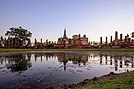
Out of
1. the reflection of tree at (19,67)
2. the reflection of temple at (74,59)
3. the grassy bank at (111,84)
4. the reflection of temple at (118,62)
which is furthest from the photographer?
the reflection of temple at (74,59)

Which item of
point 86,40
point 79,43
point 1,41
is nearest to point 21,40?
point 1,41

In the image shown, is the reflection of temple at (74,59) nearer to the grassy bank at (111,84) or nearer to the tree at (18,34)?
the grassy bank at (111,84)

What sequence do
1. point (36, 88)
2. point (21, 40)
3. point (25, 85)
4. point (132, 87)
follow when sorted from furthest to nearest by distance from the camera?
point (21, 40)
point (25, 85)
point (36, 88)
point (132, 87)

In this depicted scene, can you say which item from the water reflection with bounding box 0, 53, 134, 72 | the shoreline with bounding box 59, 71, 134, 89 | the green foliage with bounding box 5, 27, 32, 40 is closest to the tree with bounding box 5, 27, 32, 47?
the green foliage with bounding box 5, 27, 32, 40

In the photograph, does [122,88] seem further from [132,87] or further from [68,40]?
[68,40]

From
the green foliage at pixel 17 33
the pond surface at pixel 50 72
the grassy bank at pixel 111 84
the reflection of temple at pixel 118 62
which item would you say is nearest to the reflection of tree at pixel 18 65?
the pond surface at pixel 50 72

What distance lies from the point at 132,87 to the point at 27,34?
433 ft

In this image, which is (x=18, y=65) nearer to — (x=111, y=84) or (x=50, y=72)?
(x=50, y=72)

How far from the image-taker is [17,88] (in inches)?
625

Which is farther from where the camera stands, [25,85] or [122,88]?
[25,85]

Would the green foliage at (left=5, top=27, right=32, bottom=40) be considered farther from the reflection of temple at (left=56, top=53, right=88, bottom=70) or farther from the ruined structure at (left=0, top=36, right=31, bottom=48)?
the reflection of temple at (left=56, top=53, right=88, bottom=70)

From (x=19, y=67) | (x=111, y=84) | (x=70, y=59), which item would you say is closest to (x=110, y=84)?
(x=111, y=84)

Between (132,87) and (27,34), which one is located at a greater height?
(27,34)

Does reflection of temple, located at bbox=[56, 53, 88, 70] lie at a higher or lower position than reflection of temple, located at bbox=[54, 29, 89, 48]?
lower
